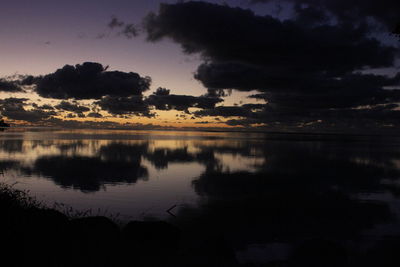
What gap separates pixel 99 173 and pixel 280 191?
65.3 ft

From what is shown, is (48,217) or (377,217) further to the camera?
(377,217)

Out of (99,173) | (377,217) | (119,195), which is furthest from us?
(99,173)

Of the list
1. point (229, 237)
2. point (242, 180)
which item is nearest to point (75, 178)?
point (242, 180)

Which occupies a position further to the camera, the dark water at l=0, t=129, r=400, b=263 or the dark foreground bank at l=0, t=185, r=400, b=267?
the dark water at l=0, t=129, r=400, b=263

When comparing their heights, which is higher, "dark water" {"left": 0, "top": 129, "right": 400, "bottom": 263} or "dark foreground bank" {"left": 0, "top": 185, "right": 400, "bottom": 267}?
"dark foreground bank" {"left": 0, "top": 185, "right": 400, "bottom": 267}

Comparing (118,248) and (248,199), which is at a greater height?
(118,248)

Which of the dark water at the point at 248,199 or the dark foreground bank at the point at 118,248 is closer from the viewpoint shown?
the dark foreground bank at the point at 118,248

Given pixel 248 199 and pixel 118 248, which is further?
pixel 248 199

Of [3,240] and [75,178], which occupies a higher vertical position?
[3,240]

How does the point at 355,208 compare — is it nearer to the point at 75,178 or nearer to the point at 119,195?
the point at 119,195

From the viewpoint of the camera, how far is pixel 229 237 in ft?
52.9

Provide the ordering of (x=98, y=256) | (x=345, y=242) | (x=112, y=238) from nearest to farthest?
(x=98, y=256), (x=112, y=238), (x=345, y=242)

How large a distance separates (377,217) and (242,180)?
51.5 ft

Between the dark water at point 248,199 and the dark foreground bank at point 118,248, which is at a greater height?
the dark foreground bank at point 118,248
